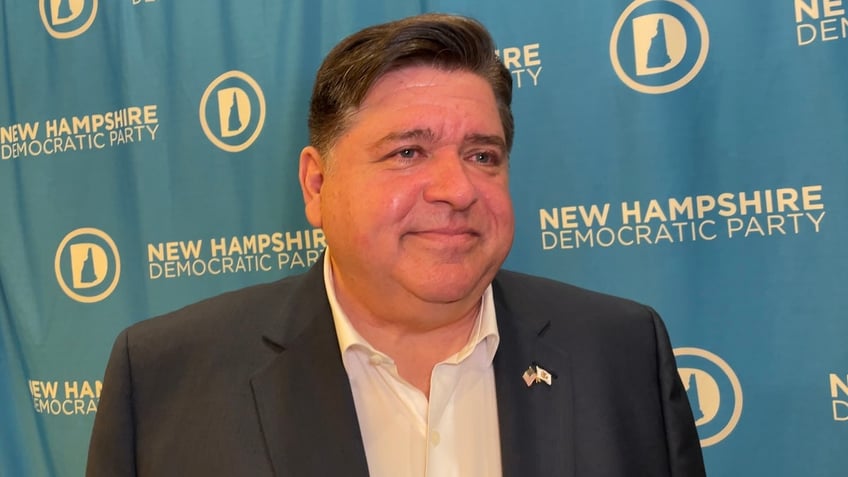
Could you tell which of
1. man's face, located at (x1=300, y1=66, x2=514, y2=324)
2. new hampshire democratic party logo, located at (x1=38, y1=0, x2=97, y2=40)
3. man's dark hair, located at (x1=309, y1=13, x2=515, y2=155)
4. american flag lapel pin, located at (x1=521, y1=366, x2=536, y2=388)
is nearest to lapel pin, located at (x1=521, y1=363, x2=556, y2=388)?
american flag lapel pin, located at (x1=521, y1=366, x2=536, y2=388)

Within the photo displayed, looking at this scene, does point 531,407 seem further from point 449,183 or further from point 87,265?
point 87,265

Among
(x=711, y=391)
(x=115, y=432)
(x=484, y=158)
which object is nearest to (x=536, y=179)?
(x=711, y=391)

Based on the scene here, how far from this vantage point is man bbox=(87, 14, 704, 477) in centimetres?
135

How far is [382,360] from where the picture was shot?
1430 millimetres

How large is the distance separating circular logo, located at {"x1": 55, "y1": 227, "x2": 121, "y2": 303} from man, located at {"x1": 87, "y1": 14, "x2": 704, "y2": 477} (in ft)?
5.02

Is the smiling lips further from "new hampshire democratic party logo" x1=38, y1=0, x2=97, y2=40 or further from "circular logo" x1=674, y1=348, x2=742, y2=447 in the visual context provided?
"new hampshire democratic party logo" x1=38, y1=0, x2=97, y2=40

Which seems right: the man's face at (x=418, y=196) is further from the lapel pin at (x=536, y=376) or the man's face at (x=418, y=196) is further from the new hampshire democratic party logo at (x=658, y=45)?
the new hampshire democratic party logo at (x=658, y=45)

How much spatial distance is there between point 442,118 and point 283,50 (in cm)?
145

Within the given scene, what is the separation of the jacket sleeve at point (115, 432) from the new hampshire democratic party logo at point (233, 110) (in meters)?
1.40

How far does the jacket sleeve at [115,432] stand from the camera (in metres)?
1.41

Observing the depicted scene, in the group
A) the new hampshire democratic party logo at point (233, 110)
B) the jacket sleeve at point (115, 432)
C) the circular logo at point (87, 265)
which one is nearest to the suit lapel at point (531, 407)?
the jacket sleeve at point (115, 432)

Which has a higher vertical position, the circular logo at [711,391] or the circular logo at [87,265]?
the circular logo at [87,265]

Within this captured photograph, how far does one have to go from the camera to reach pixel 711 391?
219cm

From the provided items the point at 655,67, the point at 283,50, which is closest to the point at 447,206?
the point at 655,67
